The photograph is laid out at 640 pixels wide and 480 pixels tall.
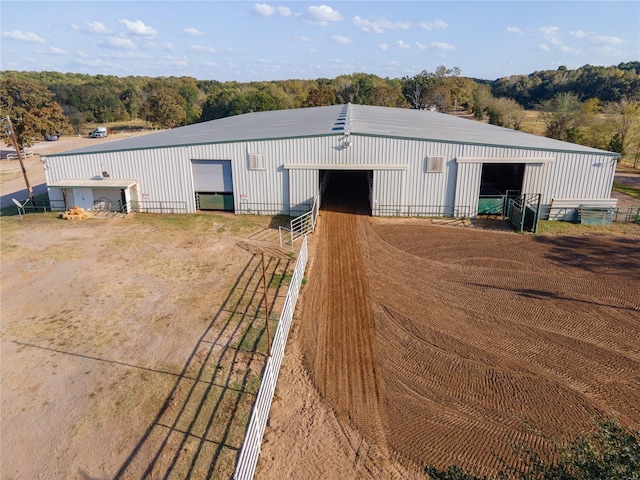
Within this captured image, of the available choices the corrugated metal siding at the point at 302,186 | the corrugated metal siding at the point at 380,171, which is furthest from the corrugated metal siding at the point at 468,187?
the corrugated metal siding at the point at 302,186

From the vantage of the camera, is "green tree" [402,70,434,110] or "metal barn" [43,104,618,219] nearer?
"metal barn" [43,104,618,219]

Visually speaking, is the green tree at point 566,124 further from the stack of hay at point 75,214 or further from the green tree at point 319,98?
the stack of hay at point 75,214

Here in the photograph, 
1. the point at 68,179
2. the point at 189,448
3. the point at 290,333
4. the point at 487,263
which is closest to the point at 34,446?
the point at 189,448

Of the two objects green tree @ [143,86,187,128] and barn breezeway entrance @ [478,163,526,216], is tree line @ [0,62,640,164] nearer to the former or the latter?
green tree @ [143,86,187,128]

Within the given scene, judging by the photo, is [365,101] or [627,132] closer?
[627,132]

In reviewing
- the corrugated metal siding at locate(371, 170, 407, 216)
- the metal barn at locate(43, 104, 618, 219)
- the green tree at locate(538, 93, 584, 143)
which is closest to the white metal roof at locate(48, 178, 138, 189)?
the metal barn at locate(43, 104, 618, 219)

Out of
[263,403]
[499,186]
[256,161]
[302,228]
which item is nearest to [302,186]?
[256,161]

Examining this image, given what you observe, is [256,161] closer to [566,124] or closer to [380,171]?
[380,171]
